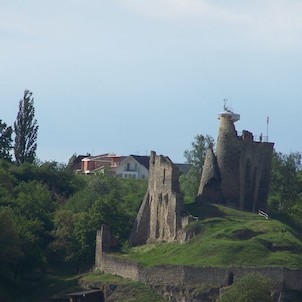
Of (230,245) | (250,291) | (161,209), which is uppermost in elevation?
(161,209)

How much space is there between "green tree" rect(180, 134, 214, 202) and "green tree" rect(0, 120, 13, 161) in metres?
12.8

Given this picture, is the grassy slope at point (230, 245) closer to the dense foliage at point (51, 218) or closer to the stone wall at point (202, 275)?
the stone wall at point (202, 275)

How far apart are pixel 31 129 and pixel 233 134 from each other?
1030 inches

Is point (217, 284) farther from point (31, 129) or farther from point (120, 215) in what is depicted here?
point (31, 129)

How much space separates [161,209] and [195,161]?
20.5 meters

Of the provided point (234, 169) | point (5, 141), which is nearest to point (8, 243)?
point (234, 169)

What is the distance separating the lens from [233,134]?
336 feet

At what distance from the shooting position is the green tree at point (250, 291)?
274ft

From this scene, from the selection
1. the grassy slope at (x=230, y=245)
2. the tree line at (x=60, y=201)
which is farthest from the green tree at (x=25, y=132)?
the grassy slope at (x=230, y=245)

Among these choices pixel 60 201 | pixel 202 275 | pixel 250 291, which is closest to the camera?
pixel 250 291

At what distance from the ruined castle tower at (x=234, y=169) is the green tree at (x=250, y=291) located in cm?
1660

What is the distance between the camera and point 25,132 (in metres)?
125

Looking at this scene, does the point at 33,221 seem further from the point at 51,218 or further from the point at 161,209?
the point at 161,209

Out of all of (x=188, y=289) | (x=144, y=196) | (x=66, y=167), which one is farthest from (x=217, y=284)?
(x=66, y=167)
